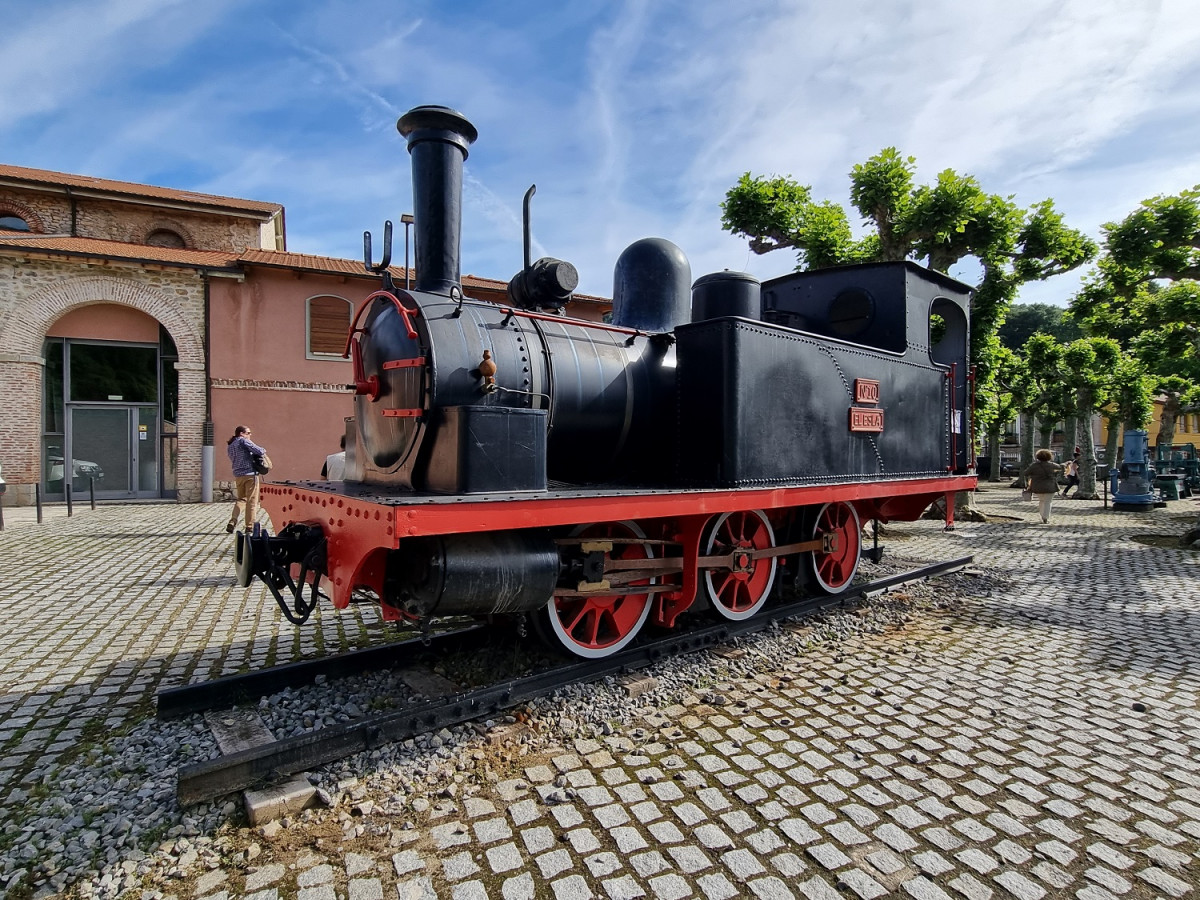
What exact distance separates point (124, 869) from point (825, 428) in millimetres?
4474

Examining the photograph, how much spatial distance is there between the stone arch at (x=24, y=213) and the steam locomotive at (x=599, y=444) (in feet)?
61.3

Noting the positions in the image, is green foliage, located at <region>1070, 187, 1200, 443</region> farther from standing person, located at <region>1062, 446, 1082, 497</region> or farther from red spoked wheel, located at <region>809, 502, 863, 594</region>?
red spoked wheel, located at <region>809, 502, 863, 594</region>

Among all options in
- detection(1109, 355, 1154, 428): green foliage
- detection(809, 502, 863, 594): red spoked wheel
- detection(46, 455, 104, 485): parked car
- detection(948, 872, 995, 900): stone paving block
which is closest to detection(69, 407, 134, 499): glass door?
detection(46, 455, 104, 485): parked car

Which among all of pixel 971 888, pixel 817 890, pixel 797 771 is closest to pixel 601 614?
pixel 797 771

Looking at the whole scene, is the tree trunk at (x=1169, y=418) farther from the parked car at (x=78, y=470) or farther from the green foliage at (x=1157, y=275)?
the parked car at (x=78, y=470)

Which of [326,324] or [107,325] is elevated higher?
[326,324]

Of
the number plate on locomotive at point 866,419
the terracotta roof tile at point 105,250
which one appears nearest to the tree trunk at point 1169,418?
the number plate on locomotive at point 866,419

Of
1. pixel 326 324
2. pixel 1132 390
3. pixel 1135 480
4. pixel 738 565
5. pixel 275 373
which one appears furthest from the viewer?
pixel 1132 390

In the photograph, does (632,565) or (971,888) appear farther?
(632,565)

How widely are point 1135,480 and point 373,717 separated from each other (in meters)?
18.6

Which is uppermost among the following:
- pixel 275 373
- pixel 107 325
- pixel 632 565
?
pixel 107 325

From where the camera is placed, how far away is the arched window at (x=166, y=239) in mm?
18203

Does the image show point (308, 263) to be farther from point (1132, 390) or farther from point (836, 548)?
point (1132, 390)

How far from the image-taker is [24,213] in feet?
55.7
